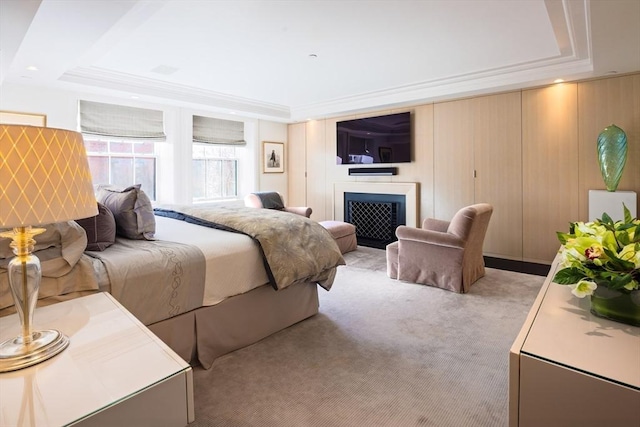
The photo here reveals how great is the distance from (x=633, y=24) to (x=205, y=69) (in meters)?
4.00

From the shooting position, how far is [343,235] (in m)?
5.11

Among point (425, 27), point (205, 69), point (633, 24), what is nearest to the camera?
point (633, 24)

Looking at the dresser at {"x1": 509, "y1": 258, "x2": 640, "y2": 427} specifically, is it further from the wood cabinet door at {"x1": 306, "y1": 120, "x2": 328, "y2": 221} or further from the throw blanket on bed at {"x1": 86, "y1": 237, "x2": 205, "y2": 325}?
the wood cabinet door at {"x1": 306, "y1": 120, "x2": 328, "y2": 221}

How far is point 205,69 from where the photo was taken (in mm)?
4199

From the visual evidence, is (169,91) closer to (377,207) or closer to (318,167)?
(318,167)

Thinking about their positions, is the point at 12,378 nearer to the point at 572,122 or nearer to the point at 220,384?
the point at 220,384

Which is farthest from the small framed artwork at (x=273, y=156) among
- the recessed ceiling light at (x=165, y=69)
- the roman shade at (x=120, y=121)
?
the recessed ceiling light at (x=165, y=69)

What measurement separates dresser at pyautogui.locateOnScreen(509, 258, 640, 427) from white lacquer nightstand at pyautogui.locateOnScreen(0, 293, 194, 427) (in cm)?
102

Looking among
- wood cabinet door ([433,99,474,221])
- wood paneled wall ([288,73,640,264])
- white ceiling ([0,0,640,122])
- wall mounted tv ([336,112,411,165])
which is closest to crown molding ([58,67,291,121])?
white ceiling ([0,0,640,122])

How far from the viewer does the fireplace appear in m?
5.76

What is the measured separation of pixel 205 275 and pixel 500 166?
4.23 m

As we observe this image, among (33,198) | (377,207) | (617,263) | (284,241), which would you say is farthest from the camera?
(377,207)

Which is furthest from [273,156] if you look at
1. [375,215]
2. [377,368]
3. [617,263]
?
[617,263]

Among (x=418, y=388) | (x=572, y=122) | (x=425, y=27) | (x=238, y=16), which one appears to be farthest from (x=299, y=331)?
(x=572, y=122)
